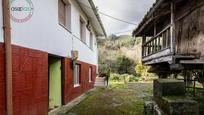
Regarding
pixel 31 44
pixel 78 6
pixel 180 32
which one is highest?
pixel 78 6

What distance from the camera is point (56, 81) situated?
966 cm

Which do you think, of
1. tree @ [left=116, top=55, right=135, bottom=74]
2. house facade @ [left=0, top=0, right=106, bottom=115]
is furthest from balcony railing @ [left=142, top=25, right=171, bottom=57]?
tree @ [left=116, top=55, right=135, bottom=74]

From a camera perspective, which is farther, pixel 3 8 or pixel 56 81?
pixel 56 81

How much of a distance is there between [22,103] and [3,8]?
2332 millimetres

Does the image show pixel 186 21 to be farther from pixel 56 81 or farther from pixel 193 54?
pixel 56 81

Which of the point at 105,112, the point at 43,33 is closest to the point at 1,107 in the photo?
the point at 43,33

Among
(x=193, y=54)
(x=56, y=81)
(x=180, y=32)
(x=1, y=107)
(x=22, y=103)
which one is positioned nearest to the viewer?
(x=1, y=107)

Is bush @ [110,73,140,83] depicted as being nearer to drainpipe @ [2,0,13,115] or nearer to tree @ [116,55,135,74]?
tree @ [116,55,135,74]

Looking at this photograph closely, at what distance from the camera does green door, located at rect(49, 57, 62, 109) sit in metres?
9.67

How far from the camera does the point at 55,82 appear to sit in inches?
380

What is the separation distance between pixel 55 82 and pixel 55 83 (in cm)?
4

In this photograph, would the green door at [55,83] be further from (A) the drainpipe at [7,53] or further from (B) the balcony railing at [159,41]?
(A) the drainpipe at [7,53]

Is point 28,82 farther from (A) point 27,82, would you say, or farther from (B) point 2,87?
(B) point 2,87

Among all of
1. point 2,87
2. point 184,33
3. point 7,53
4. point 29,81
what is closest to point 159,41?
point 184,33
